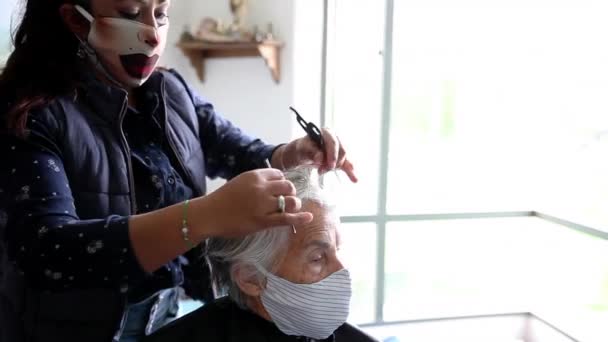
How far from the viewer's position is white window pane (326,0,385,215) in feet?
9.40

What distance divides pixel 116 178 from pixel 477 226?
2474 millimetres

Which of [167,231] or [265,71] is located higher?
[265,71]

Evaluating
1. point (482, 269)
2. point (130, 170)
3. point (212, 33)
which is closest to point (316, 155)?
Answer: point (130, 170)

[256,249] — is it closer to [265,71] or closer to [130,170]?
[130,170]

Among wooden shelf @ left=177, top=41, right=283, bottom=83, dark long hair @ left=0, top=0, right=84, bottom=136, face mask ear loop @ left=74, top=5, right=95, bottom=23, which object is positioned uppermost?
wooden shelf @ left=177, top=41, right=283, bottom=83

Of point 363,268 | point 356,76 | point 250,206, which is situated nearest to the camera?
point 250,206

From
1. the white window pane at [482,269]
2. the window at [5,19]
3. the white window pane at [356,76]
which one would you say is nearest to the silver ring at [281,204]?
the window at [5,19]

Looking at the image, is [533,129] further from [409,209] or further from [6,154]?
[6,154]

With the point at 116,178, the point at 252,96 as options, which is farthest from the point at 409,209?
the point at 116,178

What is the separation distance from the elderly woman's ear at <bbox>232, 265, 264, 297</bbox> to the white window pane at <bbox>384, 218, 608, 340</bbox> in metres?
1.81

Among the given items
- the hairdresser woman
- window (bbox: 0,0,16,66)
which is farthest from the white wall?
the hairdresser woman

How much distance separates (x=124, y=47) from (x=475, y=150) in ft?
7.70

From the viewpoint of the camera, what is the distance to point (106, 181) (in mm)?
1128

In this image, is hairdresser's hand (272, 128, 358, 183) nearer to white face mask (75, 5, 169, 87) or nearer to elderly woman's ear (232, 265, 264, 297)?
elderly woman's ear (232, 265, 264, 297)
